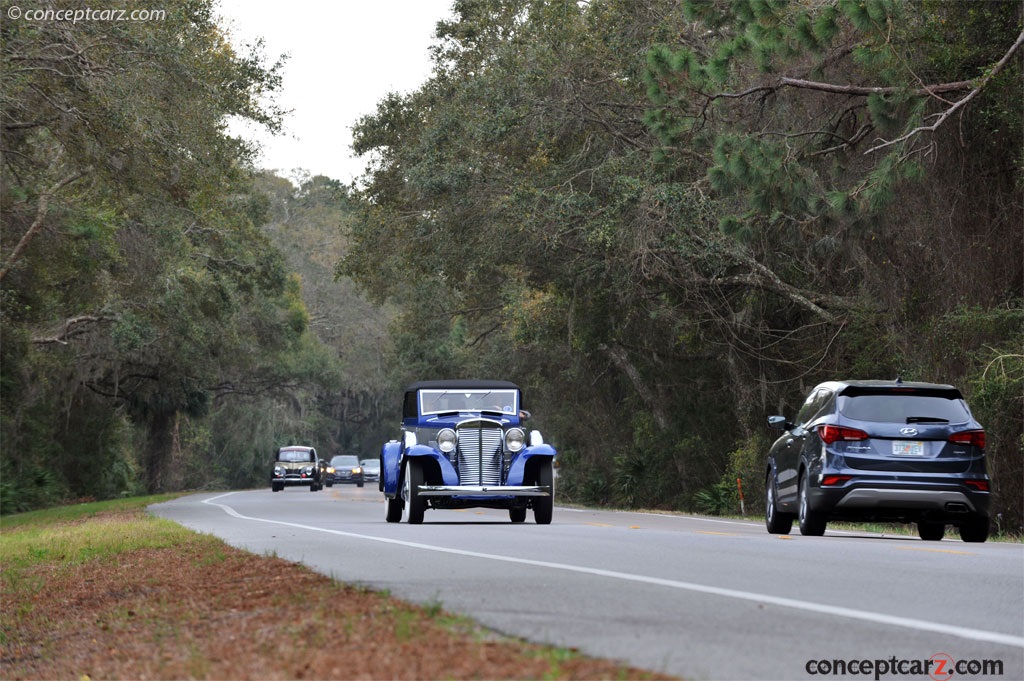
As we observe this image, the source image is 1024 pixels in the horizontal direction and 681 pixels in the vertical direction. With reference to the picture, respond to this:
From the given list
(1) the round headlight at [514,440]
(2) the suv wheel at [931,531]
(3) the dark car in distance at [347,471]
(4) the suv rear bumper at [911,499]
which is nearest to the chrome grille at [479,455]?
(1) the round headlight at [514,440]

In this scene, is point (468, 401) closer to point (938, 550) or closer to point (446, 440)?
point (446, 440)

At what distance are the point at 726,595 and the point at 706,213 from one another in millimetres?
20337

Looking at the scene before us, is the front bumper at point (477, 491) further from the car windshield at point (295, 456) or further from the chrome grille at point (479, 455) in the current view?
the car windshield at point (295, 456)

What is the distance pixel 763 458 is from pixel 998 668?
26.9m

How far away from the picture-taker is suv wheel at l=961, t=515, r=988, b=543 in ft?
54.5

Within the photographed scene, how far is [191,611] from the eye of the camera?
10.3m

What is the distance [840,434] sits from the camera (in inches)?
645

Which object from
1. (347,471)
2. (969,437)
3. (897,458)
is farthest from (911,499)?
(347,471)

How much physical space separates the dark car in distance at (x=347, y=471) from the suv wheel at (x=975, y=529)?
5547 centimetres

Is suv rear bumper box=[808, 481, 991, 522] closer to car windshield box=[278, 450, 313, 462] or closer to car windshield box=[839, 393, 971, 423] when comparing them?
car windshield box=[839, 393, 971, 423]

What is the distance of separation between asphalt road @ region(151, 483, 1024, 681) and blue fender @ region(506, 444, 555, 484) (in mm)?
4367

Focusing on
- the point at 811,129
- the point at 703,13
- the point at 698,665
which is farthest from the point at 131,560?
the point at 811,129

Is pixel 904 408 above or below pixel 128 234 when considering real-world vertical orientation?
below

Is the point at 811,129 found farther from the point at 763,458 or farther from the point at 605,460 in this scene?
the point at 605,460
